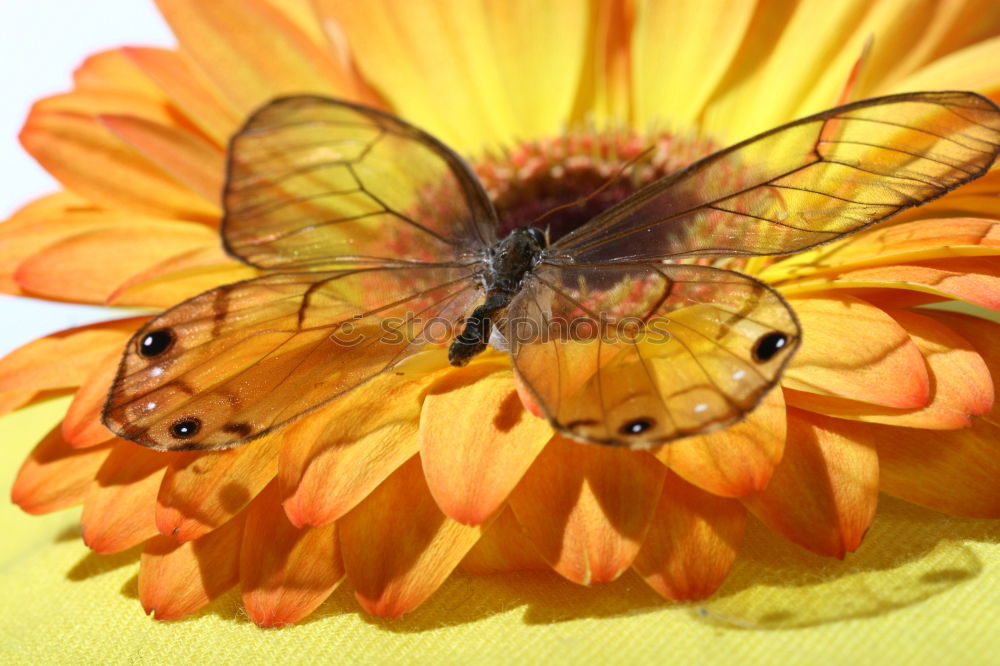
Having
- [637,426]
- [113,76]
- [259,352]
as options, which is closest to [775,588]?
→ [637,426]

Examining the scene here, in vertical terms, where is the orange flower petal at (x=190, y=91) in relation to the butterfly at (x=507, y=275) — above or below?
above

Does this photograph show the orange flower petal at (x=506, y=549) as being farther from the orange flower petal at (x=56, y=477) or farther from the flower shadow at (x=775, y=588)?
the orange flower petal at (x=56, y=477)

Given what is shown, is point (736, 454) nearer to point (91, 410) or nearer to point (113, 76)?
point (91, 410)

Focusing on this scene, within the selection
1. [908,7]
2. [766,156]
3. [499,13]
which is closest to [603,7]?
[499,13]

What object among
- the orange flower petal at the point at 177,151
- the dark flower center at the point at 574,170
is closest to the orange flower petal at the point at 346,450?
the orange flower petal at the point at 177,151

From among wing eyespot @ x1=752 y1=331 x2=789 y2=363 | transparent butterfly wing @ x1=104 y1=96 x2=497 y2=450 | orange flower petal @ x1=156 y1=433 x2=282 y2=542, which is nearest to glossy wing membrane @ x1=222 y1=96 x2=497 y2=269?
transparent butterfly wing @ x1=104 y1=96 x2=497 y2=450

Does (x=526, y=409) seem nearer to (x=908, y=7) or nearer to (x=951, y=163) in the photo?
(x=951, y=163)
